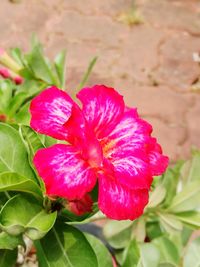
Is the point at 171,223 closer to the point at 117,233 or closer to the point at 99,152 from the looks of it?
the point at 117,233

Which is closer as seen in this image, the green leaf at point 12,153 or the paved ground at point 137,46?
the green leaf at point 12,153

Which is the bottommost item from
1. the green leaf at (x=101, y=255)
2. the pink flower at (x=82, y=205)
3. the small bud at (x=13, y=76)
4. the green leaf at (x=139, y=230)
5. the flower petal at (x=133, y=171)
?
the green leaf at (x=139, y=230)

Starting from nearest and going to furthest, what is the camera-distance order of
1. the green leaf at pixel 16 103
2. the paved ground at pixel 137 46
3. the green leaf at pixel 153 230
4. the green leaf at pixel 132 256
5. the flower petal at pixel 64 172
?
1. the flower petal at pixel 64 172
2. the green leaf at pixel 132 256
3. the green leaf at pixel 16 103
4. the green leaf at pixel 153 230
5. the paved ground at pixel 137 46

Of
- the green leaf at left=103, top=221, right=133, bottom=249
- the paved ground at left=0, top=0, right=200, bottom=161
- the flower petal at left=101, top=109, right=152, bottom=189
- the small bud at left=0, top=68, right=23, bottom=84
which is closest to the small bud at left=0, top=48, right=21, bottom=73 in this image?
the small bud at left=0, top=68, right=23, bottom=84

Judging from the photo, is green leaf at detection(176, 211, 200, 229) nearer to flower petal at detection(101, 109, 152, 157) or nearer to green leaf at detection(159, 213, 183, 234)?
green leaf at detection(159, 213, 183, 234)

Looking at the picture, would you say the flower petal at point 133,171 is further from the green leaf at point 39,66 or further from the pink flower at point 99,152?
the green leaf at point 39,66

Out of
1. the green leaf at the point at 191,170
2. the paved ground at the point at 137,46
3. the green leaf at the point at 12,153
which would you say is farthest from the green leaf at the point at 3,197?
the paved ground at the point at 137,46
